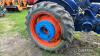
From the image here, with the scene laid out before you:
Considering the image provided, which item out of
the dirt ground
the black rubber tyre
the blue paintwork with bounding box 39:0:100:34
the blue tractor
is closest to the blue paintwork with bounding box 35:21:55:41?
the blue tractor

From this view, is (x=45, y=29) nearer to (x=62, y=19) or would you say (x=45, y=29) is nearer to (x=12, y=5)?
(x=62, y=19)

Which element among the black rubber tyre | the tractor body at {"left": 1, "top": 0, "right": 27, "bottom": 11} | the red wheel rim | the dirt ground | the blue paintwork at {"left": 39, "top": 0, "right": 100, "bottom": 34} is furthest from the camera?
the tractor body at {"left": 1, "top": 0, "right": 27, "bottom": 11}

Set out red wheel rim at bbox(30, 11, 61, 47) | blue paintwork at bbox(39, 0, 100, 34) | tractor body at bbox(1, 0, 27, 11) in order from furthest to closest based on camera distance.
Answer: tractor body at bbox(1, 0, 27, 11) → blue paintwork at bbox(39, 0, 100, 34) → red wheel rim at bbox(30, 11, 61, 47)

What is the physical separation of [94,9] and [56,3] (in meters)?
0.90

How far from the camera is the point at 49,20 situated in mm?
4883

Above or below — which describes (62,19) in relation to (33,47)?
above

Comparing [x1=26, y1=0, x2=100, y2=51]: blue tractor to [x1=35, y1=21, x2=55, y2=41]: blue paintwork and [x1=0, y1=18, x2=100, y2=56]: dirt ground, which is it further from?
[x1=0, y1=18, x2=100, y2=56]: dirt ground

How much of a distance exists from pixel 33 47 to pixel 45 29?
68 cm

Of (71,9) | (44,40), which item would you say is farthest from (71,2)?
(44,40)

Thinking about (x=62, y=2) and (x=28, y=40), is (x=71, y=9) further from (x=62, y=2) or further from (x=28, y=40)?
(x=28, y=40)

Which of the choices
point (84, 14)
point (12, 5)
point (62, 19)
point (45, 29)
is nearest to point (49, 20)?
point (45, 29)

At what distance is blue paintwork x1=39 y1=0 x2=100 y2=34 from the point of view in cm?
498

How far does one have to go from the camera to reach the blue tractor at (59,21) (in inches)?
184

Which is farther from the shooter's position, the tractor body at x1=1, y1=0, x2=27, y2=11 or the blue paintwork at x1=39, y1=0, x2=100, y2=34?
the tractor body at x1=1, y1=0, x2=27, y2=11
